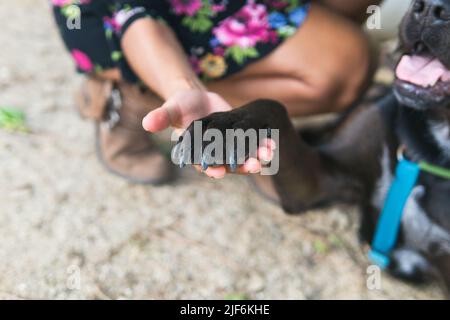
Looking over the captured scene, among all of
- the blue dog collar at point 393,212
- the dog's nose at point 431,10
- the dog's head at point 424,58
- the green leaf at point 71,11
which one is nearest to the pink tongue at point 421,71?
Result: the dog's head at point 424,58

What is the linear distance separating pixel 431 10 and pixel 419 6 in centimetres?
4

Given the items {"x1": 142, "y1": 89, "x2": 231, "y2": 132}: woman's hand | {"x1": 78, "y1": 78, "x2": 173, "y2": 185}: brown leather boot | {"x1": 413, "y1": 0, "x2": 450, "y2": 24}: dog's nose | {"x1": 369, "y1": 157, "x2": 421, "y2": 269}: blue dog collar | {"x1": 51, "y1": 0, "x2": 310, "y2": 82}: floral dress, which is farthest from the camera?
{"x1": 78, "y1": 78, "x2": 173, "y2": 185}: brown leather boot

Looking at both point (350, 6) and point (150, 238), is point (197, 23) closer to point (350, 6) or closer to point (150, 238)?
point (350, 6)

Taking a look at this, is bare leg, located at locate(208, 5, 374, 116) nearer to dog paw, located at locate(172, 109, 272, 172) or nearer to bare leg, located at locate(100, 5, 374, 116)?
bare leg, located at locate(100, 5, 374, 116)

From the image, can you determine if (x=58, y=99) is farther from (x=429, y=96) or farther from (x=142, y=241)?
(x=429, y=96)

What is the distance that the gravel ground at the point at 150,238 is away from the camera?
5.08 ft

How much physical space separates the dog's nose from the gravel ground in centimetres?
70

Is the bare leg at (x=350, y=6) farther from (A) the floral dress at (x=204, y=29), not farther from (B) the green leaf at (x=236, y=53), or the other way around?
(B) the green leaf at (x=236, y=53)

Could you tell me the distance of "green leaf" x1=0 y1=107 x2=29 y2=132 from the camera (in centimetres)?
203

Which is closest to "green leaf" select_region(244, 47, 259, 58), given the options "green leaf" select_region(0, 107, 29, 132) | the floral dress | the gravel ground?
the floral dress

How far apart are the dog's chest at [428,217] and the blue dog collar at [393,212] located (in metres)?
0.02

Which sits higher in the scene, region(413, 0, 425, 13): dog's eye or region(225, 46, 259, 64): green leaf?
region(413, 0, 425, 13): dog's eye

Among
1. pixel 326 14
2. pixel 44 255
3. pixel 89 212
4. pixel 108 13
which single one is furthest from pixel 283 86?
pixel 44 255

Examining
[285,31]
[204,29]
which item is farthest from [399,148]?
[204,29]
